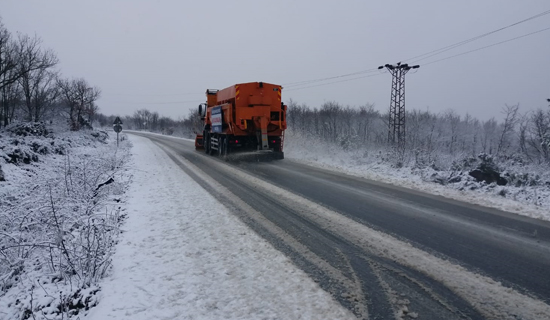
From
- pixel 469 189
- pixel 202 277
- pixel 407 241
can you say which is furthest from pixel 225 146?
pixel 202 277

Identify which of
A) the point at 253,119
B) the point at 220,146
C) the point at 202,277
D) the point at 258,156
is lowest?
the point at 202,277

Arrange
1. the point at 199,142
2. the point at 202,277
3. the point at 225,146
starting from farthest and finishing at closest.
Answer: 1. the point at 199,142
2. the point at 225,146
3. the point at 202,277

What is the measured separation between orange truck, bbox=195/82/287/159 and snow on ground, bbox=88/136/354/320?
10096 millimetres

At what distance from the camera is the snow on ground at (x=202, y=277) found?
277 centimetres

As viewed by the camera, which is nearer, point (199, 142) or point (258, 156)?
point (258, 156)

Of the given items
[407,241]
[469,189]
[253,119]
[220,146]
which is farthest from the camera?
[220,146]

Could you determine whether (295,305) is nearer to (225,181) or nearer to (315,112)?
(225,181)

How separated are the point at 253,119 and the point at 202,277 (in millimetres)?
12458

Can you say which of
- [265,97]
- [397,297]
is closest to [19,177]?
[265,97]

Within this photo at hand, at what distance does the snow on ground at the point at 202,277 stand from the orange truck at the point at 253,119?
10.1 m

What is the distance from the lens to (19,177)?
1128 centimetres

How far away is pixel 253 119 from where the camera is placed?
15406mm

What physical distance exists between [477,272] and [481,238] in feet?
4.75

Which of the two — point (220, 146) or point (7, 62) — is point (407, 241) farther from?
point (7, 62)
